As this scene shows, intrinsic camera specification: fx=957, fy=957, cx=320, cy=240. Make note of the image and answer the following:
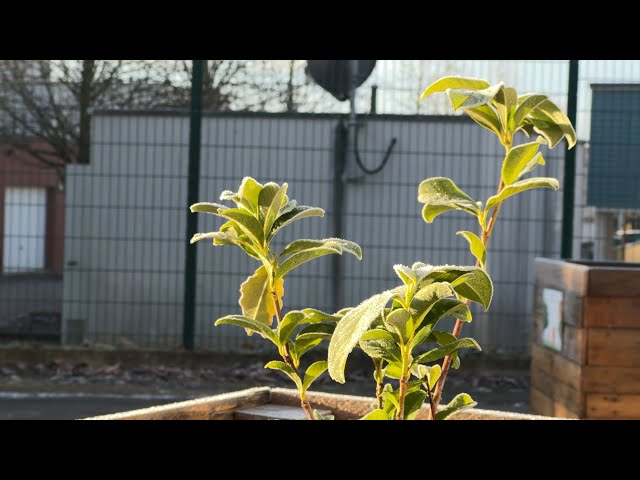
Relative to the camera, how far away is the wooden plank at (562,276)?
15.0ft

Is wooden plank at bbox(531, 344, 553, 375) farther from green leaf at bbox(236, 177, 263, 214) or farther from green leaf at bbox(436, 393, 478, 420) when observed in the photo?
green leaf at bbox(236, 177, 263, 214)

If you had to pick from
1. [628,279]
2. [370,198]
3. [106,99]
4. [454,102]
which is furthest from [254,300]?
[106,99]

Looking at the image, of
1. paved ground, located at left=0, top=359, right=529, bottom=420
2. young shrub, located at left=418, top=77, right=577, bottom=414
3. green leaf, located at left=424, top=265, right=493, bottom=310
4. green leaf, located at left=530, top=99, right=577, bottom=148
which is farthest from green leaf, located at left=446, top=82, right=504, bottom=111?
paved ground, located at left=0, top=359, right=529, bottom=420

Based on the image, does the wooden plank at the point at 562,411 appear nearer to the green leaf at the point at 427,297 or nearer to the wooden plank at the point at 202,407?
the wooden plank at the point at 202,407

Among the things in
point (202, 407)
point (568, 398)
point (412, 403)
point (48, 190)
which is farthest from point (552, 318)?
point (48, 190)

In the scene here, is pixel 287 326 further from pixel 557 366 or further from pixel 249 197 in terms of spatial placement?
pixel 557 366

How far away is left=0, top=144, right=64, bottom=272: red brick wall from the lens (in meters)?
7.52

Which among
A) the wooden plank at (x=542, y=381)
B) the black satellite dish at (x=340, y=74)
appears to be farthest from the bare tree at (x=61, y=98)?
the wooden plank at (x=542, y=381)

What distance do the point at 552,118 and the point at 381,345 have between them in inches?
16.0

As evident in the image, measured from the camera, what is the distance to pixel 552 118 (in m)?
1.33

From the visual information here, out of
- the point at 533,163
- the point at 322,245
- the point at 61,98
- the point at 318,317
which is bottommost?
the point at 318,317

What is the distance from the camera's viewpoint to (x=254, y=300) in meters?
1.50

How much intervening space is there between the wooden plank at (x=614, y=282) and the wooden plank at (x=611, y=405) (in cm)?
48
